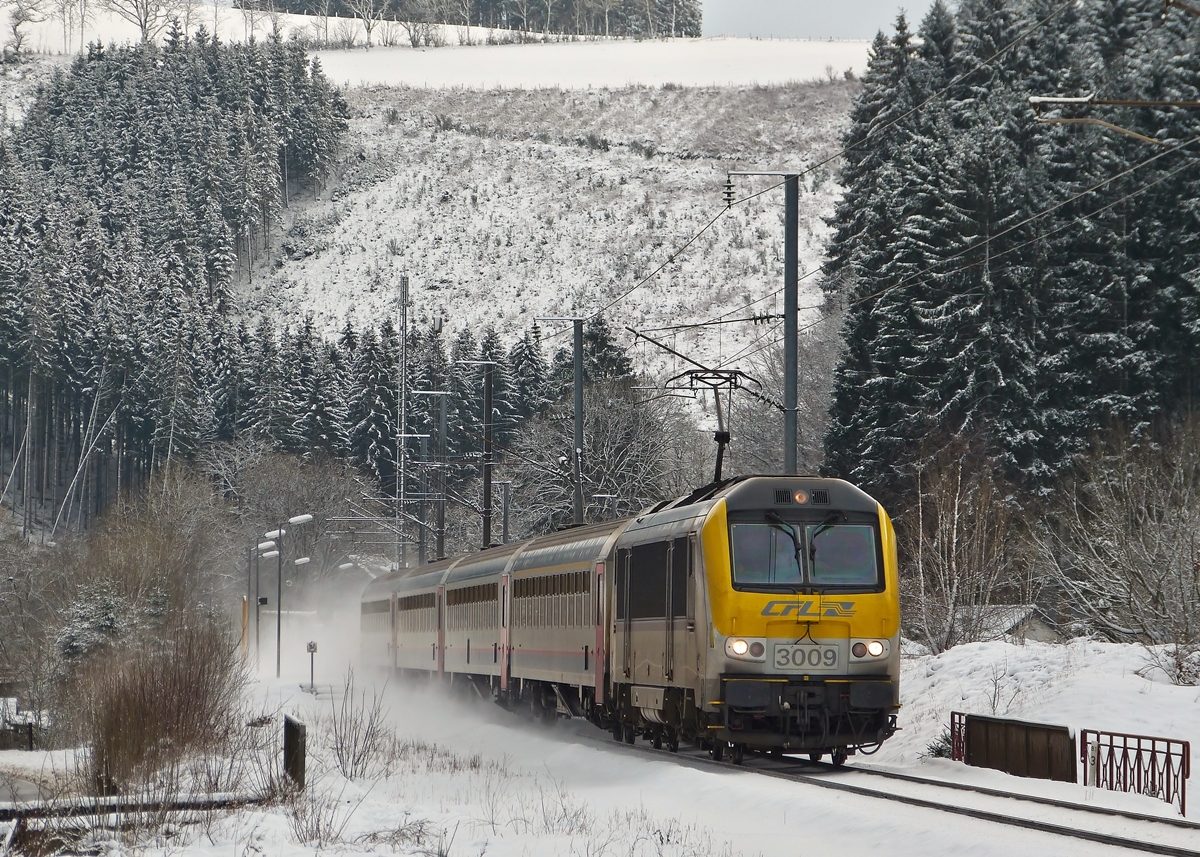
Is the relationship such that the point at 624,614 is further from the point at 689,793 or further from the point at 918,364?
the point at 918,364

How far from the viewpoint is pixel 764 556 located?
58.7 feet

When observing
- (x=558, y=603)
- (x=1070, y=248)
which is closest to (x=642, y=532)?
(x=558, y=603)

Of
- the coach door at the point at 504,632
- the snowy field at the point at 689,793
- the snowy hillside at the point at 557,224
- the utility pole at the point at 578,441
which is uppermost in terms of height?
the snowy hillside at the point at 557,224

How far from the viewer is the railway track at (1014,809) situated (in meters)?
11.5

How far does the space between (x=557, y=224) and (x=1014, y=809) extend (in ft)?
510

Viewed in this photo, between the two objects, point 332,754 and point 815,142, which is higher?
point 815,142

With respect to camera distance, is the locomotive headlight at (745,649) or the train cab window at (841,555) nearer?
the locomotive headlight at (745,649)

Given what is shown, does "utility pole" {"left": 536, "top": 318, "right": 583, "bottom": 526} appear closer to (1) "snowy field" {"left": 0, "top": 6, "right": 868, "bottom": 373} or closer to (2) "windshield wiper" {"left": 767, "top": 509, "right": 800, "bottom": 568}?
(2) "windshield wiper" {"left": 767, "top": 509, "right": 800, "bottom": 568}

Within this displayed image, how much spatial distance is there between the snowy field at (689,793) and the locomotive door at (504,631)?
8.47 ft

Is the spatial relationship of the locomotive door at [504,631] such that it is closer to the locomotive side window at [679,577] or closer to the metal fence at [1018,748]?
the locomotive side window at [679,577]

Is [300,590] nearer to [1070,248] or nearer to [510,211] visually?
[1070,248]

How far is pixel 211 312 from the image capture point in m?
144

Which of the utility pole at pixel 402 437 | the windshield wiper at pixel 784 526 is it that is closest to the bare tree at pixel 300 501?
the utility pole at pixel 402 437

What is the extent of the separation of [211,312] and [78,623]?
333 feet
